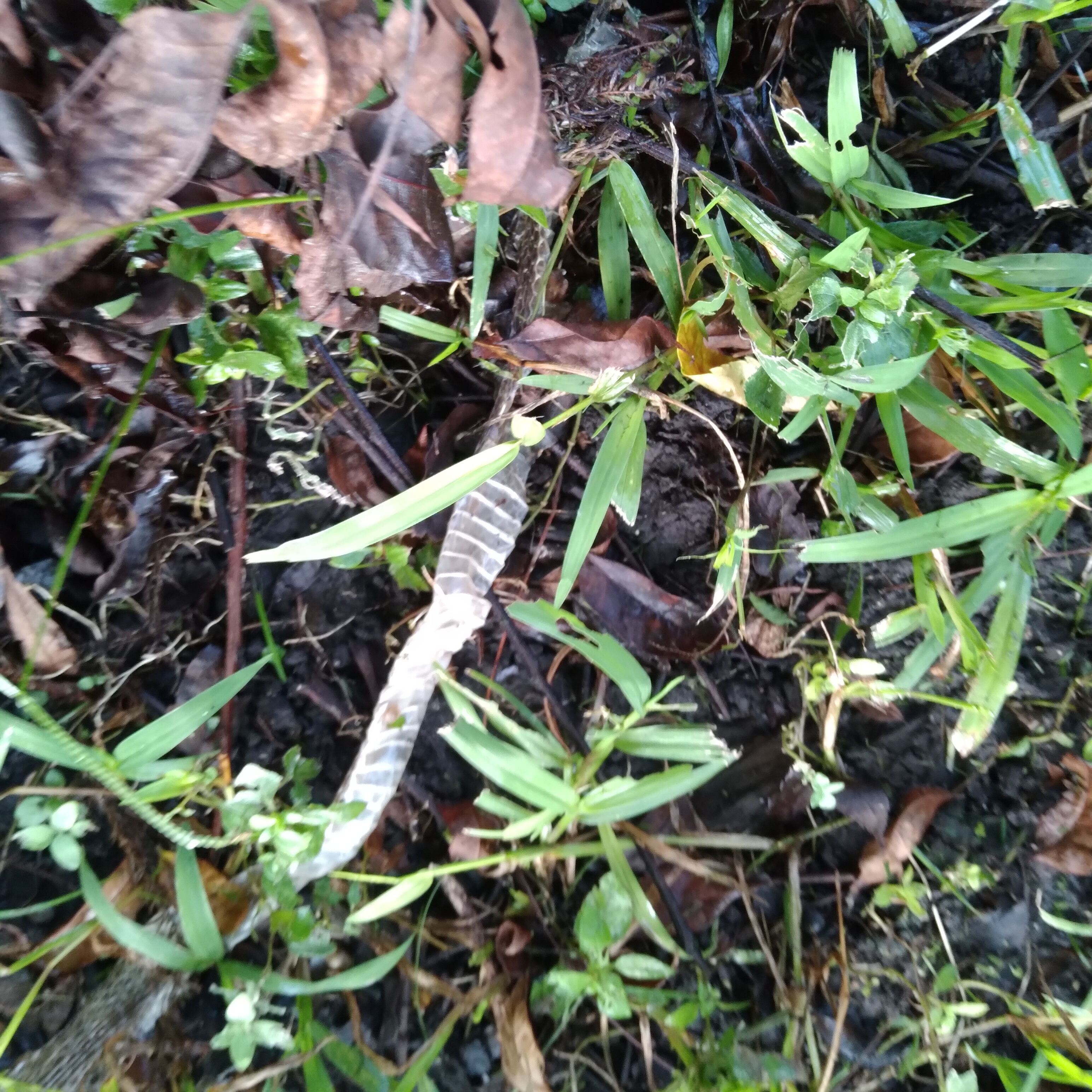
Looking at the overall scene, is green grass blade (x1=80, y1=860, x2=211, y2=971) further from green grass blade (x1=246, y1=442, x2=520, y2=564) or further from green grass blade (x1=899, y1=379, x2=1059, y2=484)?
green grass blade (x1=899, y1=379, x2=1059, y2=484)

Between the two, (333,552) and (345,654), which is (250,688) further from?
(333,552)

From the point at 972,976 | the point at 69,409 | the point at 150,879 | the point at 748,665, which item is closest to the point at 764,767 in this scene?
the point at 748,665

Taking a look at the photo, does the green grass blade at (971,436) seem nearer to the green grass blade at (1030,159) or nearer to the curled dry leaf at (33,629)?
the green grass blade at (1030,159)

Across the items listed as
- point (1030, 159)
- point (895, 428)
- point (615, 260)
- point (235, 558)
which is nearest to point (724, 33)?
point (615, 260)

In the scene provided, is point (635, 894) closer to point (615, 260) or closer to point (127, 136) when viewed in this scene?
point (615, 260)

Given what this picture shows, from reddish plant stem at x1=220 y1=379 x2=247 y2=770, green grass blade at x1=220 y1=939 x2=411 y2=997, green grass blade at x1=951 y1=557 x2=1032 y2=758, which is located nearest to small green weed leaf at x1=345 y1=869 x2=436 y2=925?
green grass blade at x1=220 y1=939 x2=411 y2=997

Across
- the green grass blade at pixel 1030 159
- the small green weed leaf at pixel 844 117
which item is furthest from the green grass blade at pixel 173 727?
the green grass blade at pixel 1030 159
